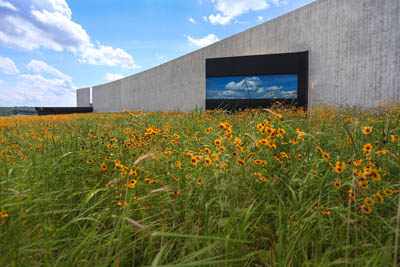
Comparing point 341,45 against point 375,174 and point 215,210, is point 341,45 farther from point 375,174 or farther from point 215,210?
point 215,210

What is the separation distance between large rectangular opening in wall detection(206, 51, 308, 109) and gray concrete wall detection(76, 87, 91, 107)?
3576 cm

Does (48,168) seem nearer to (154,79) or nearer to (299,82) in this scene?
(299,82)

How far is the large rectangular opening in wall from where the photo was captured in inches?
426

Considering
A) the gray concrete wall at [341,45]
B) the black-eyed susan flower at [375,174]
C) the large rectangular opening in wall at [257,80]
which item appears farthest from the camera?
the large rectangular opening in wall at [257,80]

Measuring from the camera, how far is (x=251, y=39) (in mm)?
14328

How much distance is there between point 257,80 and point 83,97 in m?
Result: 39.9

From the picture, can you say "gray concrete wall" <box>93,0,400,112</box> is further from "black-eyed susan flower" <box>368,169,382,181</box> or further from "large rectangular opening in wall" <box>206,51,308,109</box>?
"black-eyed susan flower" <box>368,169,382,181</box>

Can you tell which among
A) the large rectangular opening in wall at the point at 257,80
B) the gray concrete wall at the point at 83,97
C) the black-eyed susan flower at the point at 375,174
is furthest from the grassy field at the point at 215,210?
the gray concrete wall at the point at 83,97

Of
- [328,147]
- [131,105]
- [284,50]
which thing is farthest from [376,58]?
[131,105]

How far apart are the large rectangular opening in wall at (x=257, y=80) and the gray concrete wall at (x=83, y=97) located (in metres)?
35.8

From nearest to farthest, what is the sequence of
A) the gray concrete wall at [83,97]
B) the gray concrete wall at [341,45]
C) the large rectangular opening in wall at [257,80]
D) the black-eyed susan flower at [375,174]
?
the black-eyed susan flower at [375,174]
the gray concrete wall at [341,45]
the large rectangular opening in wall at [257,80]
the gray concrete wall at [83,97]

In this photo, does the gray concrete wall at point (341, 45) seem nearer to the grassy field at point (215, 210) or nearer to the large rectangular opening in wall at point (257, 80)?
the large rectangular opening in wall at point (257, 80)

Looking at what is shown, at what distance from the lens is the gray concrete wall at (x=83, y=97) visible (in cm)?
4069

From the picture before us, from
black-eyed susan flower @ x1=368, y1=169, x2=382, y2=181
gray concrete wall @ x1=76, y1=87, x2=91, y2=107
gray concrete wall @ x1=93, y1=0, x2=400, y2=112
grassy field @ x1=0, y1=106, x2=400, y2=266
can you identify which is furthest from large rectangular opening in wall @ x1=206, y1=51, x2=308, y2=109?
gray concrete wall @ x1=76, y1=87, x2=91, y2=107
